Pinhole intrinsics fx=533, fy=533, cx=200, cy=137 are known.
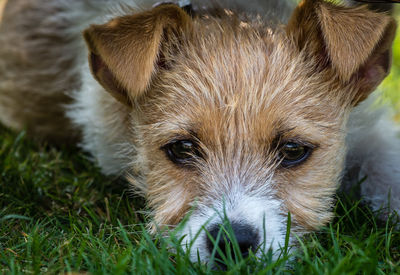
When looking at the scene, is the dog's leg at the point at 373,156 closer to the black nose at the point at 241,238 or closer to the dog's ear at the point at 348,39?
the dog's ear at the point at 348,39

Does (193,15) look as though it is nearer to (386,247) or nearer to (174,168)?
(174,168)

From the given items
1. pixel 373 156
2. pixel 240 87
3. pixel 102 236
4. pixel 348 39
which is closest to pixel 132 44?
pixel 240 87

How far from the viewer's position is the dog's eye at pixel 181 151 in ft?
10.9

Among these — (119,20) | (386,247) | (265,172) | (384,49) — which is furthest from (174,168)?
(384,49)

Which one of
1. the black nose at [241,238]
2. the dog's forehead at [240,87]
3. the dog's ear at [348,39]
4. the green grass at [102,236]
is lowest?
the green grass at [102,236]

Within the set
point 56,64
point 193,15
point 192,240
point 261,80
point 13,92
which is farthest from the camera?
point 13,92

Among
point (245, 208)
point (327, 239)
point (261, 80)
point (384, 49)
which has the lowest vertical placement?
point (327, 239)

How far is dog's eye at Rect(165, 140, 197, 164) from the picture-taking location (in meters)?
3.31

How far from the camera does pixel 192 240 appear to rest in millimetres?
2840

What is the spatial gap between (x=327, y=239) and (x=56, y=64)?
10.4 ft

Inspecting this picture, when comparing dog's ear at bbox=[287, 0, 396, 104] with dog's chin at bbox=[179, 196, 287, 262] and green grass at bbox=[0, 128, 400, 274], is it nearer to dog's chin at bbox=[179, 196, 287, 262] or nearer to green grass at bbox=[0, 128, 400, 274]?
green grass at bbox=[0, 128, 400, 274]

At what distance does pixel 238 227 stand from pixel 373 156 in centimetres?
173

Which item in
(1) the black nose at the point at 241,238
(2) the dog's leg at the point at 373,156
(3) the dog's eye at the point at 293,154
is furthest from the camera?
(2) the dog's leg at the point at 373,156

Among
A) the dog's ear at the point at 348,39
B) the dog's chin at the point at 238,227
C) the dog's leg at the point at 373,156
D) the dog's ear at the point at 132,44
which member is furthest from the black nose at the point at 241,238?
the dog's leg at the point at 373,156
